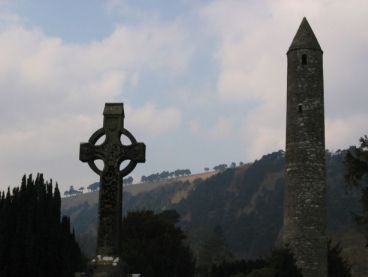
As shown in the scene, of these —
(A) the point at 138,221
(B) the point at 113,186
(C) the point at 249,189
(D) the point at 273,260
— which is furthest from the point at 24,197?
(C) the point at 249,189

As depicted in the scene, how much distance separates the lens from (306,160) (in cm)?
3738

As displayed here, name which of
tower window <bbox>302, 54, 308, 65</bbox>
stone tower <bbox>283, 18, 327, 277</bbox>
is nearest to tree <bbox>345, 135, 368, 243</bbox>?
stone tower <bbox>283, 18, 327, 277</bbox>

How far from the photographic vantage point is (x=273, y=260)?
36812 mm

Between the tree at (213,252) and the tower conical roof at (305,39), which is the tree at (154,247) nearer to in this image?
the tower conical roof at (305,39)

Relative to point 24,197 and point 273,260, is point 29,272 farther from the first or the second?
point 273,260

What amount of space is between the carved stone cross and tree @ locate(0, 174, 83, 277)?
16613 mm

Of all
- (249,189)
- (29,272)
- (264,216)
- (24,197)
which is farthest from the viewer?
(249,189)

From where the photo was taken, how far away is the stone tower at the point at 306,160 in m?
36.7

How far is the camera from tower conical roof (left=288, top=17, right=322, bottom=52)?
126ft

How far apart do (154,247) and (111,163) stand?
33778 millimetres

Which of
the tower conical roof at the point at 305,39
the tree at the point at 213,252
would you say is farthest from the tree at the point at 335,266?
the tree at the point at 213,252

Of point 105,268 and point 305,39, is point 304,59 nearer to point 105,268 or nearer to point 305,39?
point 305,39

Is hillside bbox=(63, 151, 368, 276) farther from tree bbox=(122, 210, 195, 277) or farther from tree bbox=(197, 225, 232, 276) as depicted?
tree bbox=(122, 210, 195, 277)

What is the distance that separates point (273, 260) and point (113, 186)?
27.0 m
